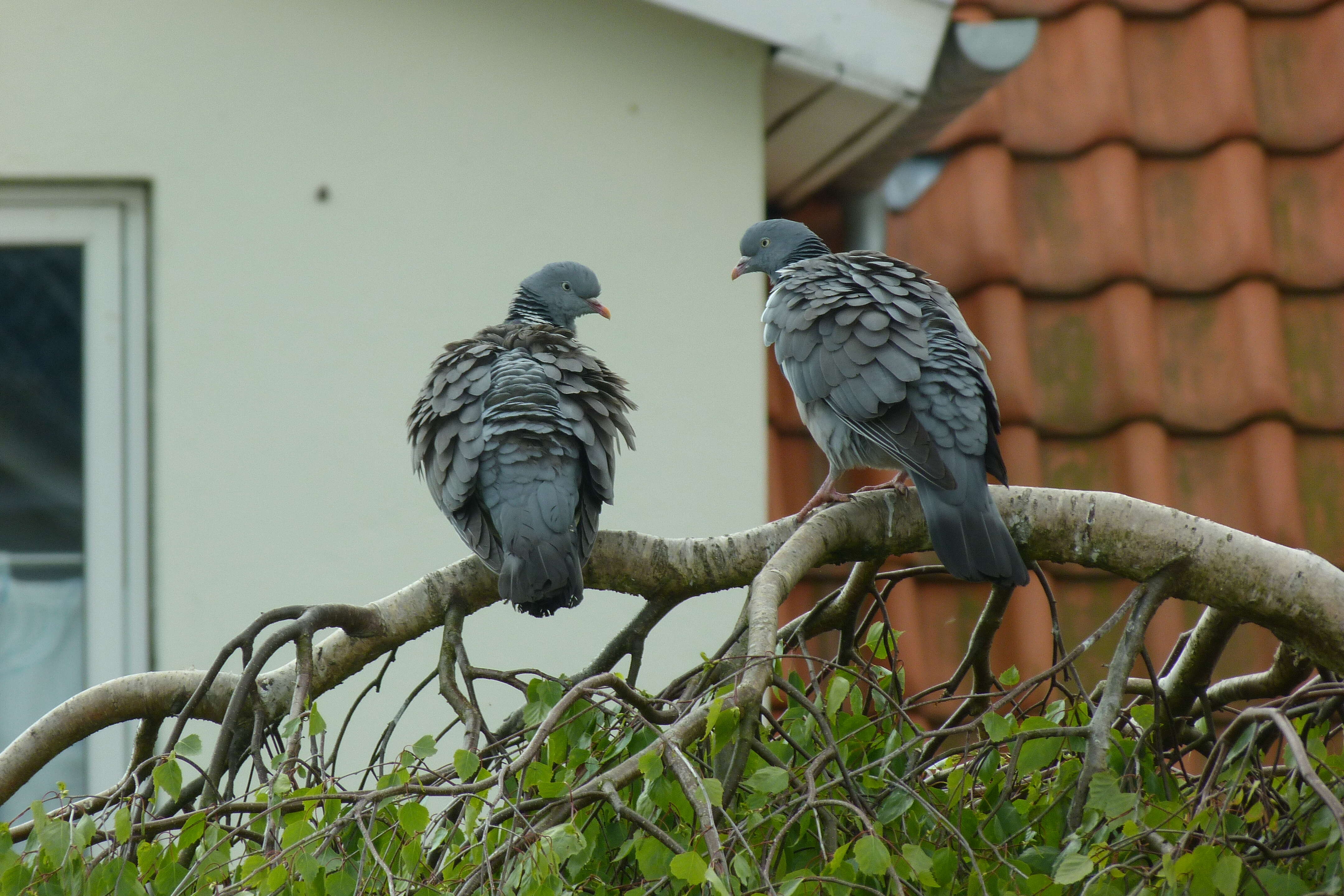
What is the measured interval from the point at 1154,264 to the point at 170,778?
3.56 metres

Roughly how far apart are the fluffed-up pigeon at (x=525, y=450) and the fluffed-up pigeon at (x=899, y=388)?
1.23 ft

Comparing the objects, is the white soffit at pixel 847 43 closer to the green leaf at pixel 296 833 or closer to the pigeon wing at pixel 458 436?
the pigeon wing at pixel 458 436

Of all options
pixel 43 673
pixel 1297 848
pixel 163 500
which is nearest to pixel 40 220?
pixel 163 500

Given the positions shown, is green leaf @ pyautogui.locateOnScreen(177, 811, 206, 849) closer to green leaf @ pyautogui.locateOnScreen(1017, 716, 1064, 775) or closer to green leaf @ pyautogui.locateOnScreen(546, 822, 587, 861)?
green leaf @ pyautogui.locateOnScreen(546, 822, 587, 861)

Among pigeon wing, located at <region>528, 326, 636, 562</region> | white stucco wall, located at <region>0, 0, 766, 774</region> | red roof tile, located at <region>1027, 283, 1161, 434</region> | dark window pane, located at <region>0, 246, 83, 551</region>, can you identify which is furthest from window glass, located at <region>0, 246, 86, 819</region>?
red roof tile, located at <region>1027, 283, 1161, 434</region>

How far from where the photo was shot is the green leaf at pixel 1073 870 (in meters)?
1.44

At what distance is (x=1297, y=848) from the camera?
1.53m

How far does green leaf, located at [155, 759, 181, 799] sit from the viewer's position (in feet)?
5.19

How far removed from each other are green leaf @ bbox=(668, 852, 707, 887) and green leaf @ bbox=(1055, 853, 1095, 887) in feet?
1.34

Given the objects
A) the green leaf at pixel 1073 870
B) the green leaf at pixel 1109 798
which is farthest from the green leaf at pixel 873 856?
the green leaf at pixel 1109 798

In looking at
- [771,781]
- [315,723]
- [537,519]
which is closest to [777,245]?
[537,519]

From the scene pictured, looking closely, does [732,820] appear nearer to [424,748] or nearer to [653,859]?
[653,859]

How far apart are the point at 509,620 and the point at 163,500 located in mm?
869

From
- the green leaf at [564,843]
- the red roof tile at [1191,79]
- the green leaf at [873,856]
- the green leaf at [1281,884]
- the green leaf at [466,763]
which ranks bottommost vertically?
the green leaf at [1281,884]
